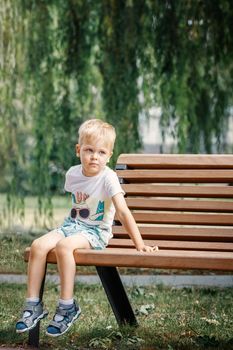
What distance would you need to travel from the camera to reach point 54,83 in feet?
26.7

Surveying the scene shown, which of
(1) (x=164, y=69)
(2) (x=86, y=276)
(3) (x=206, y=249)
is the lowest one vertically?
(2) (x=86, y=276)

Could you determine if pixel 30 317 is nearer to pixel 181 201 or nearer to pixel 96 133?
pixel 96 133

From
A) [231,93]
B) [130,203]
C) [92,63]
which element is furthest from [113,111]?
[130,203]

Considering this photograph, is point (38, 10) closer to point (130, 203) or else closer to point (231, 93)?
point (231, 93)

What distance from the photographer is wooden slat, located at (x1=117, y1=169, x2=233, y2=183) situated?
4.78 m

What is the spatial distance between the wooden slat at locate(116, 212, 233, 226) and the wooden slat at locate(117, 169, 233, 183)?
0.63 ft

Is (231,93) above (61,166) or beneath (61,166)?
above

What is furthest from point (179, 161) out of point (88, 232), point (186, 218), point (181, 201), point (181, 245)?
point (88, 232)

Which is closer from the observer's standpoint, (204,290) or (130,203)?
(130,203)

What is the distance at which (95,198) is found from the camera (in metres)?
4.27

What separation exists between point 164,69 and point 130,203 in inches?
134

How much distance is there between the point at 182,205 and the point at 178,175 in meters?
0.16

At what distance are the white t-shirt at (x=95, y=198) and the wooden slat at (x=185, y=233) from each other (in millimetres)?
445

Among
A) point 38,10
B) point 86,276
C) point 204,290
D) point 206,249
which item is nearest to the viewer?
point 206,249
